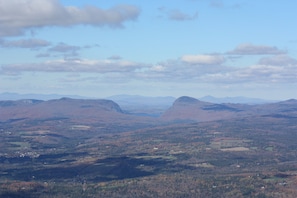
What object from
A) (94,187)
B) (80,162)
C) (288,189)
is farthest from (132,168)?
(288,189)

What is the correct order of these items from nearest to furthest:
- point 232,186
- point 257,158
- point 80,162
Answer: point 232,186 < point 80,162 < point 257,158

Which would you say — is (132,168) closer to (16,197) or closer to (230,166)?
(230,166)

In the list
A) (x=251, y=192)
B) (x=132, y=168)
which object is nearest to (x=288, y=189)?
(x=251, y=192)

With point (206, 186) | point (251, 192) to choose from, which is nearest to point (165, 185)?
point (206, 186)

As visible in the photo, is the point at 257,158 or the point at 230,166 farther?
the point at 257,158

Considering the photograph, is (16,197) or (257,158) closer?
(16,197)

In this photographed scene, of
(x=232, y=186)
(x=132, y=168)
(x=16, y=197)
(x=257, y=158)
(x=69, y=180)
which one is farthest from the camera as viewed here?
(x=257, y=158)

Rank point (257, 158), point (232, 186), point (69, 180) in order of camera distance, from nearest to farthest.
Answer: point (232, 186) → point (69, 180) → point (257, 158)

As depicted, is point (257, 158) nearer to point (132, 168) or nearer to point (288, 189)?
point (132, 168)
